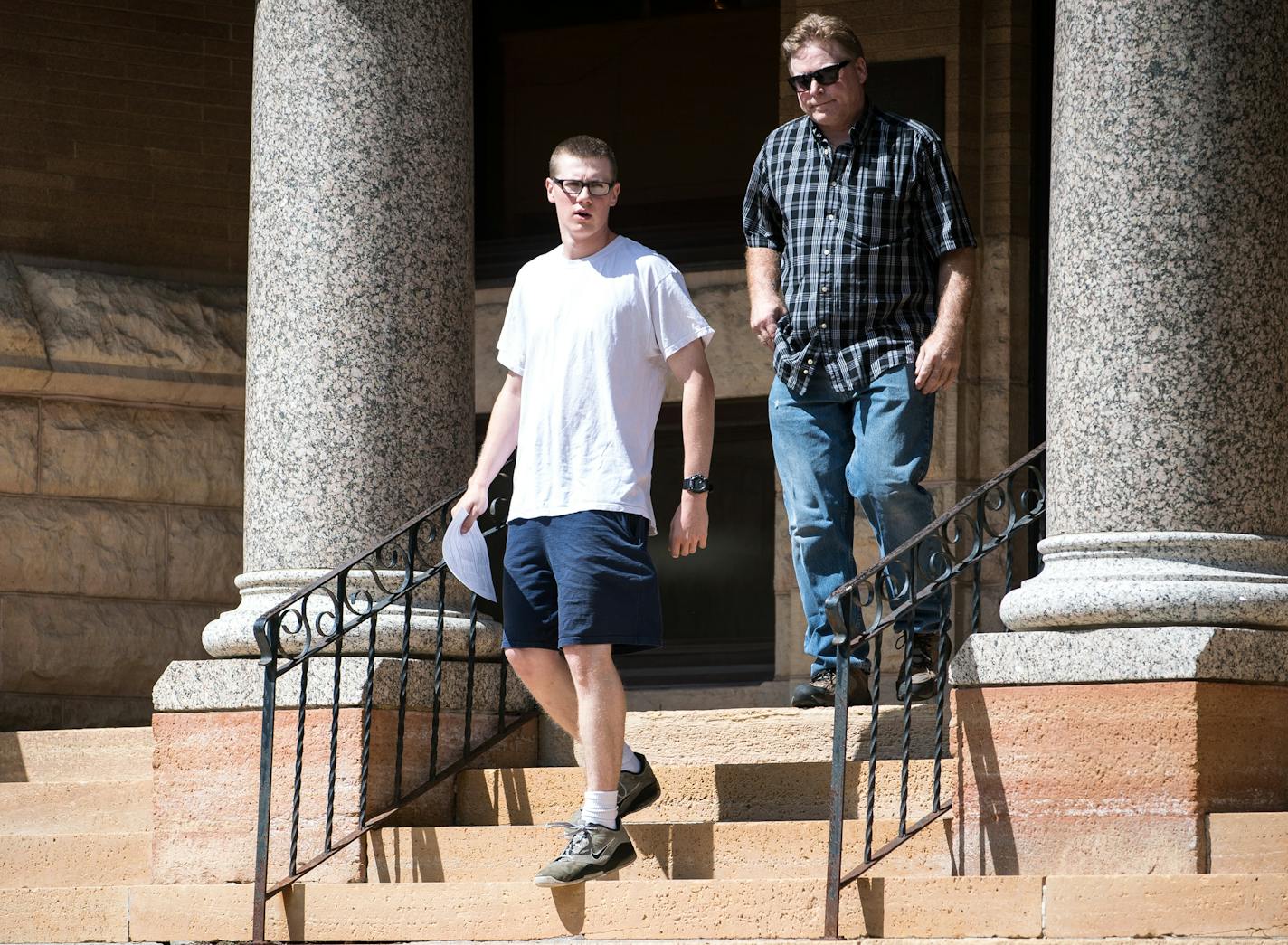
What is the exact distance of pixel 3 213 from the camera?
34.3ft

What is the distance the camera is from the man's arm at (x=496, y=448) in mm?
6262

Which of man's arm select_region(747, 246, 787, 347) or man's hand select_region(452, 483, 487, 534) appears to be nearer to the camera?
man's hand select_region(452, 483, 487, 534)

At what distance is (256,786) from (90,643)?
11.4 ft

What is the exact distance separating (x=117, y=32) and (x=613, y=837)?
627 centimetres

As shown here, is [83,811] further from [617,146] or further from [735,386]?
[617,146]

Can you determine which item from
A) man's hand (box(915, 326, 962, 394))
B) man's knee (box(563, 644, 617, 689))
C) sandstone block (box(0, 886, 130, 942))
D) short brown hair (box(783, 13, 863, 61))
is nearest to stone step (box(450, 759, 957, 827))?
man's knee (box(563, 644, 617, 689))

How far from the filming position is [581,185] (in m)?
6.14

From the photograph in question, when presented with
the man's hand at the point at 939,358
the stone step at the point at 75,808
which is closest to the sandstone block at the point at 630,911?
the stone step at the point at 75,808

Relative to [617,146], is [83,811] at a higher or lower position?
lower

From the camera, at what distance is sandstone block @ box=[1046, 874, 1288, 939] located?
5203 mm

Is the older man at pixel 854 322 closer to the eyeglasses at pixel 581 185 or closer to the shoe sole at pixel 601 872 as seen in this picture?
the eyeglasses at pixel 581 185

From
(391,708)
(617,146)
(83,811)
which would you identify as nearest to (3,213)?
(617,146)

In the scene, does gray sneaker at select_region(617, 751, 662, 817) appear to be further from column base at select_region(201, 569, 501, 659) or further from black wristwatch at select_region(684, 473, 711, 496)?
column base at select_region(201, 569, 501, 659)

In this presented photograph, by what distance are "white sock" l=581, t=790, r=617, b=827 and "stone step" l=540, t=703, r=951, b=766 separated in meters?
1.06
